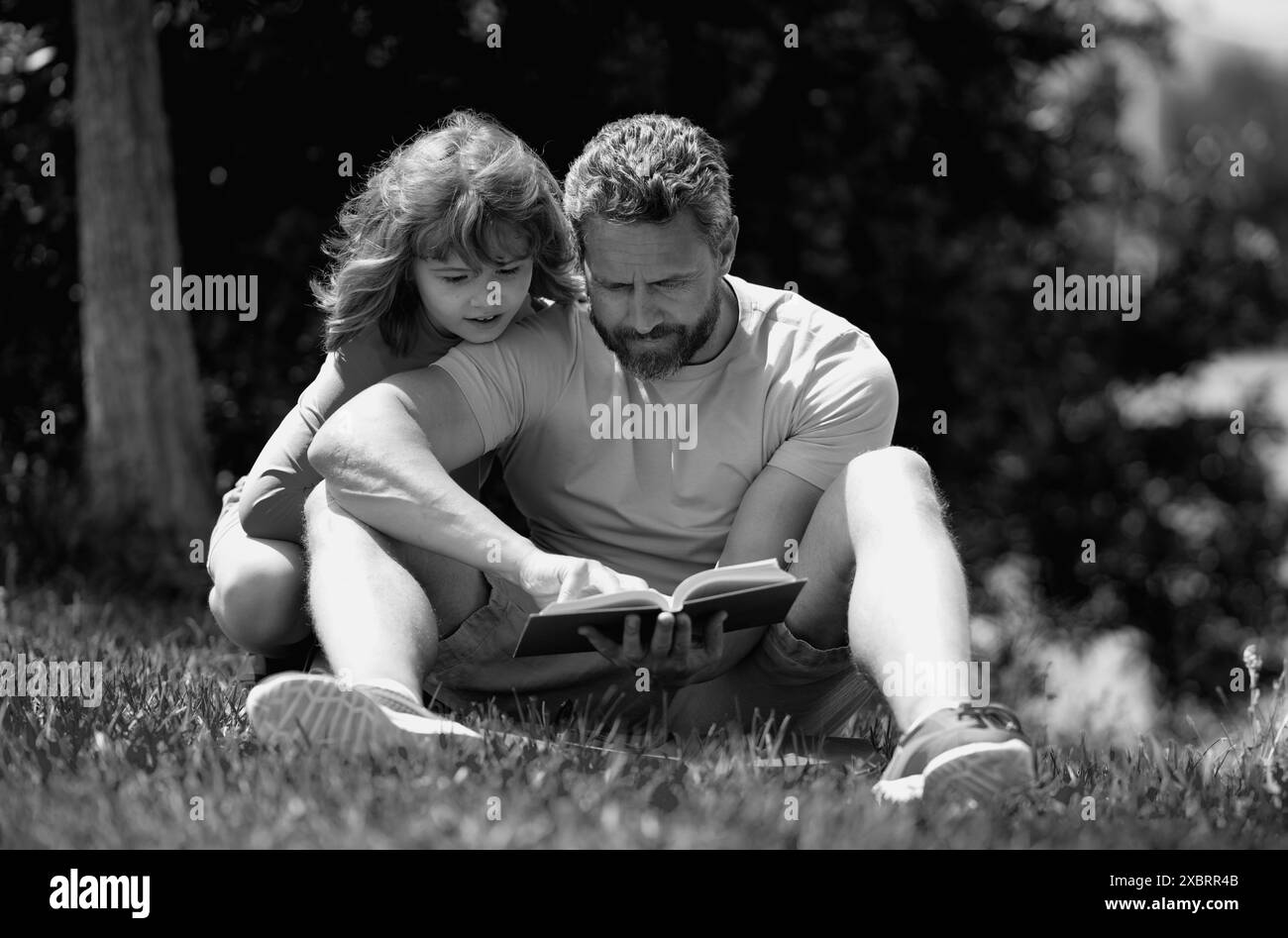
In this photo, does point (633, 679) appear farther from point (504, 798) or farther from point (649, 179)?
point (649, 179)

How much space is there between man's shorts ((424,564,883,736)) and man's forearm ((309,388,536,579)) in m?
0.21

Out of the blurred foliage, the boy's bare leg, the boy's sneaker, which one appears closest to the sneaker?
the boy's sneaker

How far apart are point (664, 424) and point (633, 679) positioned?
0.50m

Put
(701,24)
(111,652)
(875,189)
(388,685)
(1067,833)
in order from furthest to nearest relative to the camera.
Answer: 1. (875,189)
2. (701,24)
3. (111,652)
4. (388,685)
5. (1067,833)

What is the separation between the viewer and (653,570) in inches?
125

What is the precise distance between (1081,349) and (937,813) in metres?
7.80

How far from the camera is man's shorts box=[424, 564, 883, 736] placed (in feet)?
9.80

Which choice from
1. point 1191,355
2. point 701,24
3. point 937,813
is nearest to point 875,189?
point 701,24

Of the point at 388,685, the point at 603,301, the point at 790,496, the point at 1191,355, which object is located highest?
the point at 1191,355

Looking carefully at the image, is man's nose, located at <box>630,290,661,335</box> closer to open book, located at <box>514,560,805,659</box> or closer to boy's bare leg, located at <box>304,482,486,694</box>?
boy's bare leg, located at <box>304,482,486,694</box>

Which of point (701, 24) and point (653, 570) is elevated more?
point (701, 24)

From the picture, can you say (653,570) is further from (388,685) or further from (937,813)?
(937,813)

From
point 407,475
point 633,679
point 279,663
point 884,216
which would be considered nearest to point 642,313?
point 407,475

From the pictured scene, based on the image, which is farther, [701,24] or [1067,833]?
[701,24]
